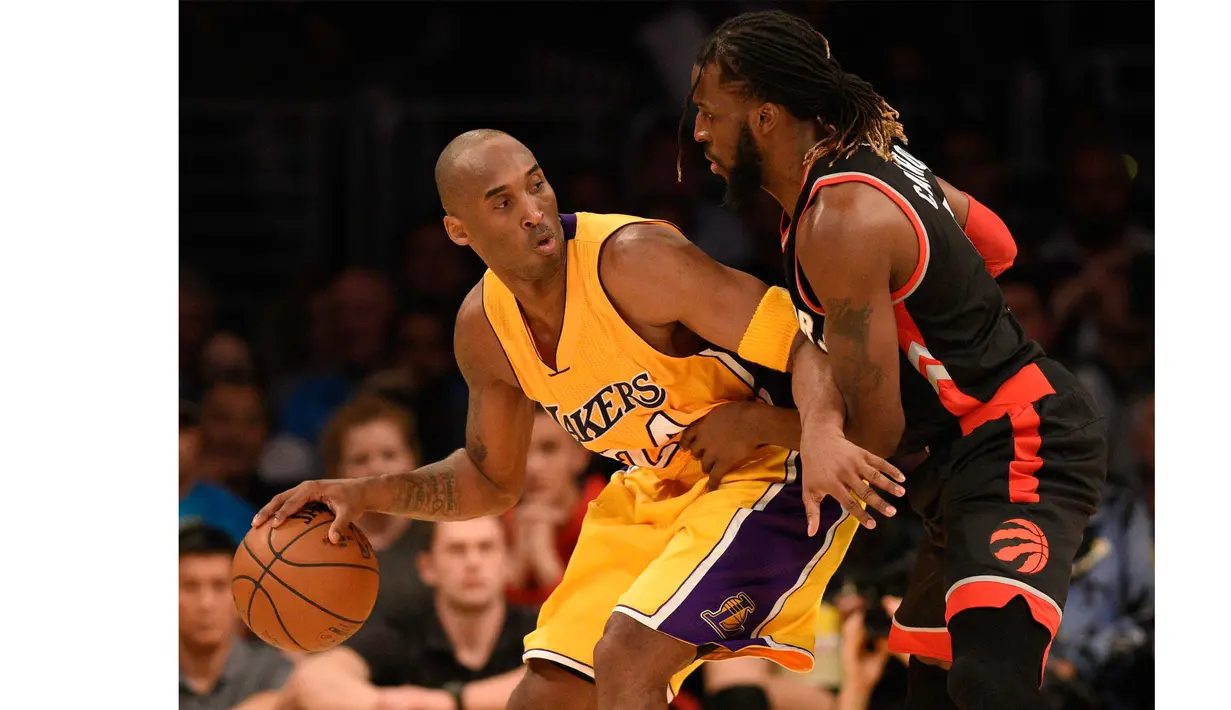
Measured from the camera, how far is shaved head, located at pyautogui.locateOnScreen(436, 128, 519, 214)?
316 cm

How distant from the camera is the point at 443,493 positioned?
137 inches

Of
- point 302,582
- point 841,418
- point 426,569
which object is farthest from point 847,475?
point 426,569

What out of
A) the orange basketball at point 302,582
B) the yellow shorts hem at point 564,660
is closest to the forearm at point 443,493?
the orange basketball at point 302,582

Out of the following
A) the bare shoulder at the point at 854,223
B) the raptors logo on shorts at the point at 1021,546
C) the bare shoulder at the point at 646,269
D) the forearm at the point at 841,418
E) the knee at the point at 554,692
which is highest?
the bare shoulder at the point at 854,223

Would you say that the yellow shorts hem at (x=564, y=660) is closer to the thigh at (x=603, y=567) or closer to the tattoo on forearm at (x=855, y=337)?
the thigh at (x=603, y=567)

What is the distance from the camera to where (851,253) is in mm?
2699

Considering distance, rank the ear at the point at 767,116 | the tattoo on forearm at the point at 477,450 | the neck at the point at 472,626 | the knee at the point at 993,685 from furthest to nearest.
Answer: the neck at the point at 472,626 → the tattoo on forearm at the point at 477,450 → the ear at the point at 767,116 → the knee at the point at 993,685

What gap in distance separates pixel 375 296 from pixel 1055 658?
3.20 meters

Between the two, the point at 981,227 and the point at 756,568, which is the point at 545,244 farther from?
the point at 981,227

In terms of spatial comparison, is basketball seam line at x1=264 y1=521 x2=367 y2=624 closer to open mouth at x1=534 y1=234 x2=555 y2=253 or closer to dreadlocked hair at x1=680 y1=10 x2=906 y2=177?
open mouth at x1=534 y1=234 x2=555 y2=253

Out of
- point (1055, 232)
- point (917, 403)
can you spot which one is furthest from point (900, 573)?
point (917, 403)

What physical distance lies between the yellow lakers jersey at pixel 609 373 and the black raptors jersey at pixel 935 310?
1.23 ft

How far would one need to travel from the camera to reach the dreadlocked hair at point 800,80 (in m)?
2.95

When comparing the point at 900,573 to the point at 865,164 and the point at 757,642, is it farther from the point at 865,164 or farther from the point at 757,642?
the point at 865,164
